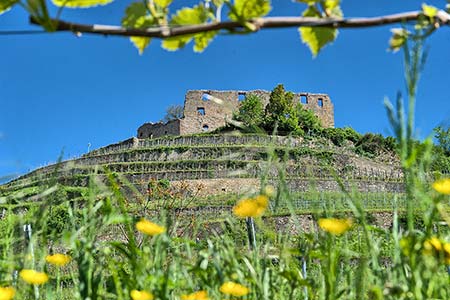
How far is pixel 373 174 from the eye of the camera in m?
31.2

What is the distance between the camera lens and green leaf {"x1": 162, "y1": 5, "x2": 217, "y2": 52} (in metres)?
0.83

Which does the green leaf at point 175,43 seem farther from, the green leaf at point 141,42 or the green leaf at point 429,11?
the green leaf at point 429,11

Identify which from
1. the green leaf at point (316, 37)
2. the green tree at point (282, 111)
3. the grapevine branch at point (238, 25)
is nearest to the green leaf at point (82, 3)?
the grapevine branch at point (238, 25)

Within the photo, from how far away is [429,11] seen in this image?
819 millimetres

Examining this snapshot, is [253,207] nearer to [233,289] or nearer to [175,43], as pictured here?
[233,289]

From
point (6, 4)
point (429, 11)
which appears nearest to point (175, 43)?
point (6, 4)

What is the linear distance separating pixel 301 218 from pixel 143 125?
29.4 meters

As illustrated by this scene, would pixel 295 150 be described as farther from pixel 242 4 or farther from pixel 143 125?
pixel 242 4

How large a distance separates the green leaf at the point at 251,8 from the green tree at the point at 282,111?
125 feet

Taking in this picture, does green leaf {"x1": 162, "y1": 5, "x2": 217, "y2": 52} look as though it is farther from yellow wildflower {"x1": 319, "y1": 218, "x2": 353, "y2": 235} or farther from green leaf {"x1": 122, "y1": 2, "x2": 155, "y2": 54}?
yellow wildflower {"x1": 319, "y1": 218, "x2": 353, "y2": 235}

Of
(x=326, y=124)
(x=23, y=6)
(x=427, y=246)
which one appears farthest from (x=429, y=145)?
(x=326, y=124)

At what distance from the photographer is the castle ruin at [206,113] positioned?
44281mm

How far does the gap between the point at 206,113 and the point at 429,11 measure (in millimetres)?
44423

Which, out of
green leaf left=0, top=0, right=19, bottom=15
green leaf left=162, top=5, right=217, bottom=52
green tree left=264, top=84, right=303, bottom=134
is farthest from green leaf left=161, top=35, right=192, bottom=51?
green tree left=264, top=84, right=303, bottom=134
